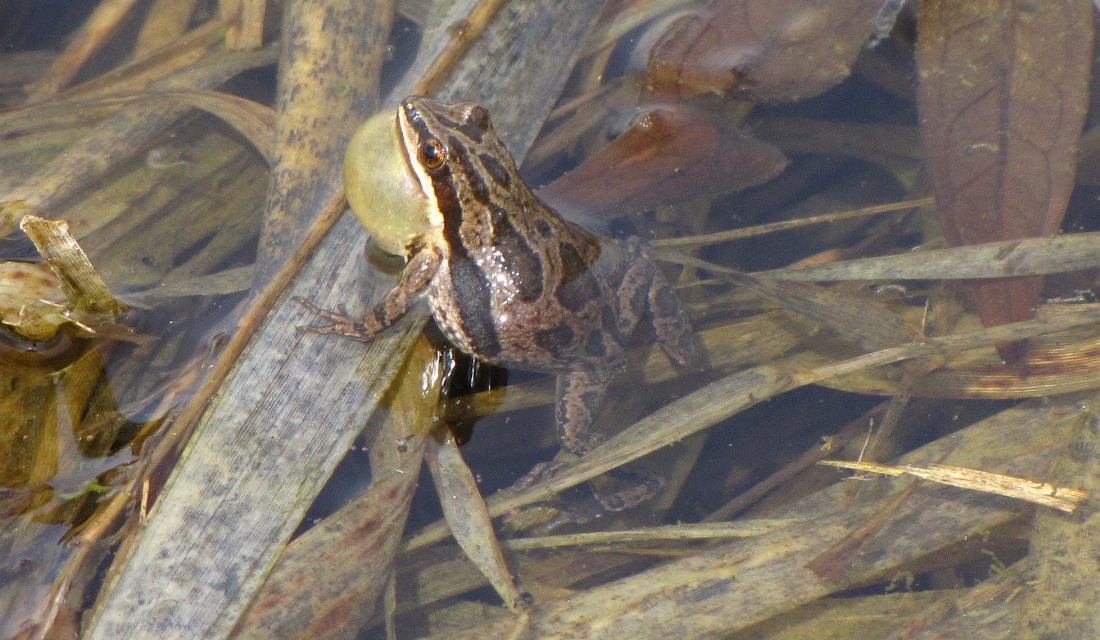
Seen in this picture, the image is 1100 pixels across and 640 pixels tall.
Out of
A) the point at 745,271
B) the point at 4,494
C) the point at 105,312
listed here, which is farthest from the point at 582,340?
the point at 4,494

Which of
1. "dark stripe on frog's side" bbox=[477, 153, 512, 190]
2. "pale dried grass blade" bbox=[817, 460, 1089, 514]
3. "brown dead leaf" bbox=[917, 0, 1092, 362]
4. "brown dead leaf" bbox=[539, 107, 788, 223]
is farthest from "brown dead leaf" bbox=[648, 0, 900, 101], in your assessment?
"pale dried grass blade" bbox=[817, 460, 1089, 514]

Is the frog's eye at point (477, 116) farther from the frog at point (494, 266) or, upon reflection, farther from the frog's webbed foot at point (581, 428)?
the frog's webbed foot at point (581, 428)

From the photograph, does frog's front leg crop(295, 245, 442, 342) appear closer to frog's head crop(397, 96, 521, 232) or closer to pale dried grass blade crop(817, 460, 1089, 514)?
frog's head crop(397, 96, 521, 232)

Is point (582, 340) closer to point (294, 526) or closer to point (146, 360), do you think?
point (294, 526)

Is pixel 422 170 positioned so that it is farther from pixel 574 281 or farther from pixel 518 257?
pixel 574 281

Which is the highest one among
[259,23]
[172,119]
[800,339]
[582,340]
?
[259,23]

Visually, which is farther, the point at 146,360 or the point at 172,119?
the point at 172,119

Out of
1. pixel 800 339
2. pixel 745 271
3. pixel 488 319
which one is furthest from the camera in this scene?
pixel 745 271

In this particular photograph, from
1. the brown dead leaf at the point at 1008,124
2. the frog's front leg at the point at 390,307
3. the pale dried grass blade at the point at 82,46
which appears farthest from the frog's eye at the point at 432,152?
the brown dead leaf at the point at 1008,124
